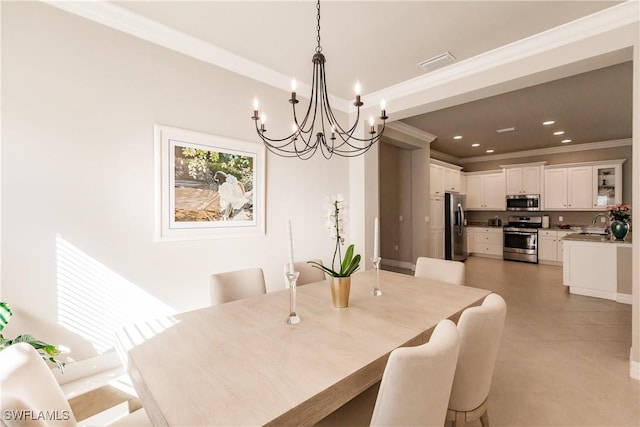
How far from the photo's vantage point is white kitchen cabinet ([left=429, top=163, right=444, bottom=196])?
20.3 feet

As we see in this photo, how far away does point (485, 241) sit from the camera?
295 inches

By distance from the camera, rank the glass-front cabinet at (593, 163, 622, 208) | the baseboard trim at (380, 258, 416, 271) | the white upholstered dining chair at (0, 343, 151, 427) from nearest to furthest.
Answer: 1. the white upholstered dining chair at (0, 343, 151, 427)
2. the glass-front cabinet at (593, 163, 622, 208)
3. the baseboard trim at (380, 258, 416, 271)

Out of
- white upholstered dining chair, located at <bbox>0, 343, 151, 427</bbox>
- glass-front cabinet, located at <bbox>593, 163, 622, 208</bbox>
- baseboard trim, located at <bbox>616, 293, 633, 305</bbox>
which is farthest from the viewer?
glass-front cabinet, located at <bbox>593, 163, 622, 208</bbox>

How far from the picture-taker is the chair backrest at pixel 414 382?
80 centimetres

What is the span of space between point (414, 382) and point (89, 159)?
96.9 inches

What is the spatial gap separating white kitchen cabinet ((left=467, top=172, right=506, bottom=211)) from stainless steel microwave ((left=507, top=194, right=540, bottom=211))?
0.19 metres

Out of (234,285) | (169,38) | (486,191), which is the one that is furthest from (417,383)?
(486,191)

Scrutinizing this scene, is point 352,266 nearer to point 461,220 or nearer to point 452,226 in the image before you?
point 452,226

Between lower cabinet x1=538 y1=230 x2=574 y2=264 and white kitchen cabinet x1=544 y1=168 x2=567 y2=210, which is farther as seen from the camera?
white kitchen cabinet x1=544 y1=168 x2=567 y2=210

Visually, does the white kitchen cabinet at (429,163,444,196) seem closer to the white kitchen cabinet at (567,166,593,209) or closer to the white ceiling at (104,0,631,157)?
the white ceiling at (104,0,631,157)

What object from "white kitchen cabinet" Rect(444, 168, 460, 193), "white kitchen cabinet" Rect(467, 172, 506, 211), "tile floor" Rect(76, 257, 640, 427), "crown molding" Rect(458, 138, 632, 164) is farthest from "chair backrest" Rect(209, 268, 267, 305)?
"crown molding" Rect(458, 138, 632, 164)

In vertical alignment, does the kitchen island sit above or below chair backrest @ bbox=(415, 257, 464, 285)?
below

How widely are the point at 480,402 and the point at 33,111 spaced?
3088 millimetres

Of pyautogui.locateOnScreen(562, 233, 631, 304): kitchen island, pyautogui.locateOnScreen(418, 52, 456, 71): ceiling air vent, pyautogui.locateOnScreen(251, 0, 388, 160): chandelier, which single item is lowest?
pyautogui.locateOnScreen(562, 233, 631, 304): kitchen island
